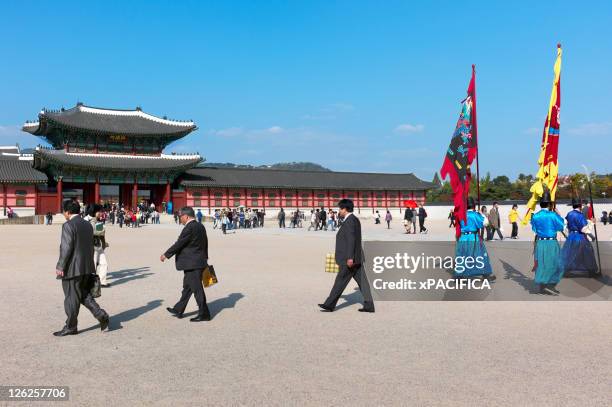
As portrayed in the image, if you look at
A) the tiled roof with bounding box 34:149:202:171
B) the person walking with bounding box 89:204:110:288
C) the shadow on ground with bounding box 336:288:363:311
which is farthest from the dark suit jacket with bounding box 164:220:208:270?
the tiled roof with bounding box 34:149:202:171

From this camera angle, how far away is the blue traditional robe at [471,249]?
9.28m

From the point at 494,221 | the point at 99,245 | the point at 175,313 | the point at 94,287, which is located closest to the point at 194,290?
the point at 175,313

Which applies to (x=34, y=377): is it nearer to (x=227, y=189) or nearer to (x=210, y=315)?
(x=210, y=315)

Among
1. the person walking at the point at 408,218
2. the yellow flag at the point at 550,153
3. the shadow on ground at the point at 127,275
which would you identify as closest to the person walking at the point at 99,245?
the shadow on ground at the point at 127,275

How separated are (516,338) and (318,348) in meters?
2.17

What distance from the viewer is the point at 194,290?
6.35 meters

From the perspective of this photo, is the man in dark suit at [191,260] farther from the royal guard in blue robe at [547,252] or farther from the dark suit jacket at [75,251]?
the royal guard in blue robe at [547,252]

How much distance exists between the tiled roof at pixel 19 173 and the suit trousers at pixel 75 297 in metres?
42.5

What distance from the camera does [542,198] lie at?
8.72 m

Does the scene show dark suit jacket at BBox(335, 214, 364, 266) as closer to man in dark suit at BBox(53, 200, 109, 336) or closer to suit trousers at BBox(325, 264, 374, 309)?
suit trousers at BBox(325, 264, 374, 309)

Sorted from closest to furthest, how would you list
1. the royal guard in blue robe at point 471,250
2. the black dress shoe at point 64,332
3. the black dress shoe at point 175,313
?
the black dress shoe at point 64,332 → the black dress shoe at point 175,313 → the royal guard in blue robe at point 471,250

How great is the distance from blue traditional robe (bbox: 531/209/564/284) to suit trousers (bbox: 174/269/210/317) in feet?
17.9

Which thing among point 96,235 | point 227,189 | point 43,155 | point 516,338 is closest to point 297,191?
point 227,189

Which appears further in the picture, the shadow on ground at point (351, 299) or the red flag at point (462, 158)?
the red flag at point (462, 158)
